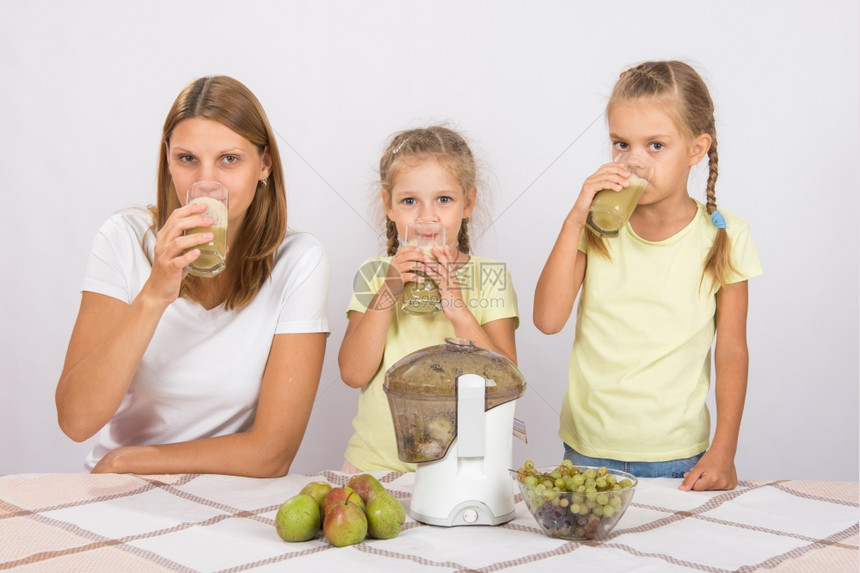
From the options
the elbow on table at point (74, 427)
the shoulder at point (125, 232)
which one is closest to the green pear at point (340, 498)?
the elbow on table at point (74, 427)

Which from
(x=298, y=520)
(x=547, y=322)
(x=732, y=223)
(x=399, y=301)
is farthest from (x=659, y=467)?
(x=298, y=520)

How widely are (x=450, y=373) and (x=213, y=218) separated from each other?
19.0 inches

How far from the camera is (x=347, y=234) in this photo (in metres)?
2.62

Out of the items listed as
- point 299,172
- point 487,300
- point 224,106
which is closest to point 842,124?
point 487,300

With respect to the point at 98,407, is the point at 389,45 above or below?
above

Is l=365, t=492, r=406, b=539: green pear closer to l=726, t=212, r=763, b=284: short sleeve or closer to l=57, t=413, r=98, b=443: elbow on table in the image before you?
l=57, t=413, r=98, b=443: elbow on table

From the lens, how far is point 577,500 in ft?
3.83

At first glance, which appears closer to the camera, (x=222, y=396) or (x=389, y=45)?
(x=222, y=396)

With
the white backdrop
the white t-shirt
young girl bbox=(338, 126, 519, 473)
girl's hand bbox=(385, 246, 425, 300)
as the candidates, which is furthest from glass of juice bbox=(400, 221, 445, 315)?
the white backdrop

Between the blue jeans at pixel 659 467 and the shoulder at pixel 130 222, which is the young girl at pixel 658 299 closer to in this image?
the blue jeans at pixel 659 467

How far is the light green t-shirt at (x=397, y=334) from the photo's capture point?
1911 millimetres

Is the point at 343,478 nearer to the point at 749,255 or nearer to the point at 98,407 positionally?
the point at 98,407

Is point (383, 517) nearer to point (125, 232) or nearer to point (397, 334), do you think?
point (397, 334)

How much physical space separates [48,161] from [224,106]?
1212 mm
